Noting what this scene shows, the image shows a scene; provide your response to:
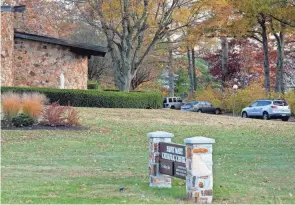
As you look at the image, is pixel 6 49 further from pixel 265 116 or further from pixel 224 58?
pixel 224 58

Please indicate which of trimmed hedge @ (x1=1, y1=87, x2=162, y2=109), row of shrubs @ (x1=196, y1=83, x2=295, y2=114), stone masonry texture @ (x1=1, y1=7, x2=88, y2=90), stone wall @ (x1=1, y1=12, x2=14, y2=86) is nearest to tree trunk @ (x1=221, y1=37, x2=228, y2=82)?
row of shrubs @ (x1=196, y1=83, x2=295, y2=114)

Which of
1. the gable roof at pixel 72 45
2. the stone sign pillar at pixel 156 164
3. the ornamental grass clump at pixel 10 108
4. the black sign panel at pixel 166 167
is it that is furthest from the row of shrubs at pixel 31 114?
the gable roof at pixel 72 45

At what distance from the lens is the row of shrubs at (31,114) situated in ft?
63.5

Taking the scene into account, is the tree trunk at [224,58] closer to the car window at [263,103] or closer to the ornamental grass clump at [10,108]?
the car window at [263,103]

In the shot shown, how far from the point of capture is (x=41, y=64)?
31.9 m

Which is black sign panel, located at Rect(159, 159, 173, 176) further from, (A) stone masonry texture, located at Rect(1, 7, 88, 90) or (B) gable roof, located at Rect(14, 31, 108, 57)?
(B) gable roof, located at Rect(14, 31, 108, 57)

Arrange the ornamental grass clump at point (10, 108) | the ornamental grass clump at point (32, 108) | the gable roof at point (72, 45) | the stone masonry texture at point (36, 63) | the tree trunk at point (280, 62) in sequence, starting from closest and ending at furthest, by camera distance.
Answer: the ornamental grass clump at point (10, 108) < the ornamental grass clump at point (32, 108) < the stone masonry texture at point (36, 63) < the gable roof at point (72, 45) < the tree trunk at point (280, 62)

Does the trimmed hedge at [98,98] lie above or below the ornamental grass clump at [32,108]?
above

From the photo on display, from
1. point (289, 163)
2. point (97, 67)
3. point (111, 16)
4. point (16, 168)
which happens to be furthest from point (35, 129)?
point (97, 67)

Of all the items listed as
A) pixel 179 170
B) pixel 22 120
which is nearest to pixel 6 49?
pixel 22 120

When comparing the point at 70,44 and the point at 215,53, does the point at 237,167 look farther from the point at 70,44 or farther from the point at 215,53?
the point at 215,53

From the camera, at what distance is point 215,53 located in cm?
6475

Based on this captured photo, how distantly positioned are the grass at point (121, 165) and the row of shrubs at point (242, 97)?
20.5 meters

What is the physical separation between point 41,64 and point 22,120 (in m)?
12.9
